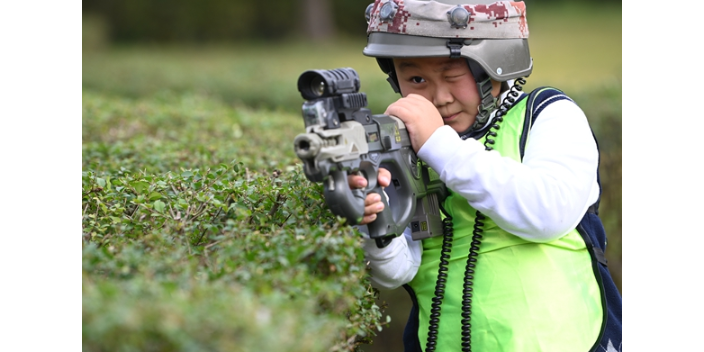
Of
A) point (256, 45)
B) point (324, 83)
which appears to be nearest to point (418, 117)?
point (324, 83)

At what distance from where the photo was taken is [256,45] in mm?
25719

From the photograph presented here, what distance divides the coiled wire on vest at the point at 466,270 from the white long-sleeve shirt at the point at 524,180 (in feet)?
0.57

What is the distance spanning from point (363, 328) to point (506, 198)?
712 mm

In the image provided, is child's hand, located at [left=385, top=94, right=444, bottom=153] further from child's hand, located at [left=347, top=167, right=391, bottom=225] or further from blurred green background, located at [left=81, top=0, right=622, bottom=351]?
blurred green background, located at [left=81, top=0, right=622, bottom=351]

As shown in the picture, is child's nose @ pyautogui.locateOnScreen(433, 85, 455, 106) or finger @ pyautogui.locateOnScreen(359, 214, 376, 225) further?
child's nose @ pyautogui.locateOnScreen(433, 85, 455, 106)

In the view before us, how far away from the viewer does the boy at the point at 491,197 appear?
2.70m

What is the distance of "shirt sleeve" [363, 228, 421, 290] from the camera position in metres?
2.75

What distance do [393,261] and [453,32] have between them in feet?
3.18

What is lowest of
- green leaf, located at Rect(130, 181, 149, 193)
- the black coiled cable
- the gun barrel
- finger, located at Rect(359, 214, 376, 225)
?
the black coiled cable

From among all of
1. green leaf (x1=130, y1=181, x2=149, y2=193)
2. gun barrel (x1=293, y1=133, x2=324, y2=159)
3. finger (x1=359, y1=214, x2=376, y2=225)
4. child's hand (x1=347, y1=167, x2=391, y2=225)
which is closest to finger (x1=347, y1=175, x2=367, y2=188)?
child's hand (x1=347, y1=167, x2=391, y2=225)

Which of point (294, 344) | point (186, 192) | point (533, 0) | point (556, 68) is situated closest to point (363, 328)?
point (294, 344)

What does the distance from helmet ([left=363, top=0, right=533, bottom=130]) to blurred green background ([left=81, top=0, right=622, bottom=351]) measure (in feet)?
18.3

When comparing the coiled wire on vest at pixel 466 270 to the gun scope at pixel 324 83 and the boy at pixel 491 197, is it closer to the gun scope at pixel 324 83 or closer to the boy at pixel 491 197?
the boy at pixel 491 197

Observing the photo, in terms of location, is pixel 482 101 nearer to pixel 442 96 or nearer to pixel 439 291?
pixel 442 96
